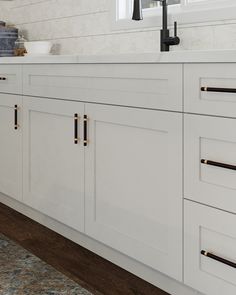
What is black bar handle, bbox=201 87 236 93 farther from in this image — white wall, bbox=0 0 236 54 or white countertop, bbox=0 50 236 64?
white wall, bbox=0 0 236 54

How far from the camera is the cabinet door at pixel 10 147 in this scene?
2971 mm

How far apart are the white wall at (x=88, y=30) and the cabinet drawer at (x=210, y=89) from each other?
0.68 metres

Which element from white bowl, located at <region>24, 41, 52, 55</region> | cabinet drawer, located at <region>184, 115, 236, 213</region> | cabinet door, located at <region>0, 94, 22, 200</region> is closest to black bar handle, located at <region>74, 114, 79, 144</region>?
cabinet door, located at <region>0, 94, 22, 200</region>

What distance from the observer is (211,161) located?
1715 mm

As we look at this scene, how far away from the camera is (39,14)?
3.69 meters

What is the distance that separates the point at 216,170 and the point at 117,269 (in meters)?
0.81

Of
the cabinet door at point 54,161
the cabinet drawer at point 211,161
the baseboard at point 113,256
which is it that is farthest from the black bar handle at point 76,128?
the cabinet drawer at point 211,161

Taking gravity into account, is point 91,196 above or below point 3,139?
below

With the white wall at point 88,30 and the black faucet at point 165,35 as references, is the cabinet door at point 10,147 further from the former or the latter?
the black faucet at point 165,35

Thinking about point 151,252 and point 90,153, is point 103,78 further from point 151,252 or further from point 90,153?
point 151,252

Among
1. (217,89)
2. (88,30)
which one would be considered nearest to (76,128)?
(217,89)

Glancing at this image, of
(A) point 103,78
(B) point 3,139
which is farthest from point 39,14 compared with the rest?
(A) point 103,78

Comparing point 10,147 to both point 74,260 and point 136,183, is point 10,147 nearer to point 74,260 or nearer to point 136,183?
point 74,260

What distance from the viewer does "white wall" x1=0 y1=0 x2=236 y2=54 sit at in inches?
97.1
